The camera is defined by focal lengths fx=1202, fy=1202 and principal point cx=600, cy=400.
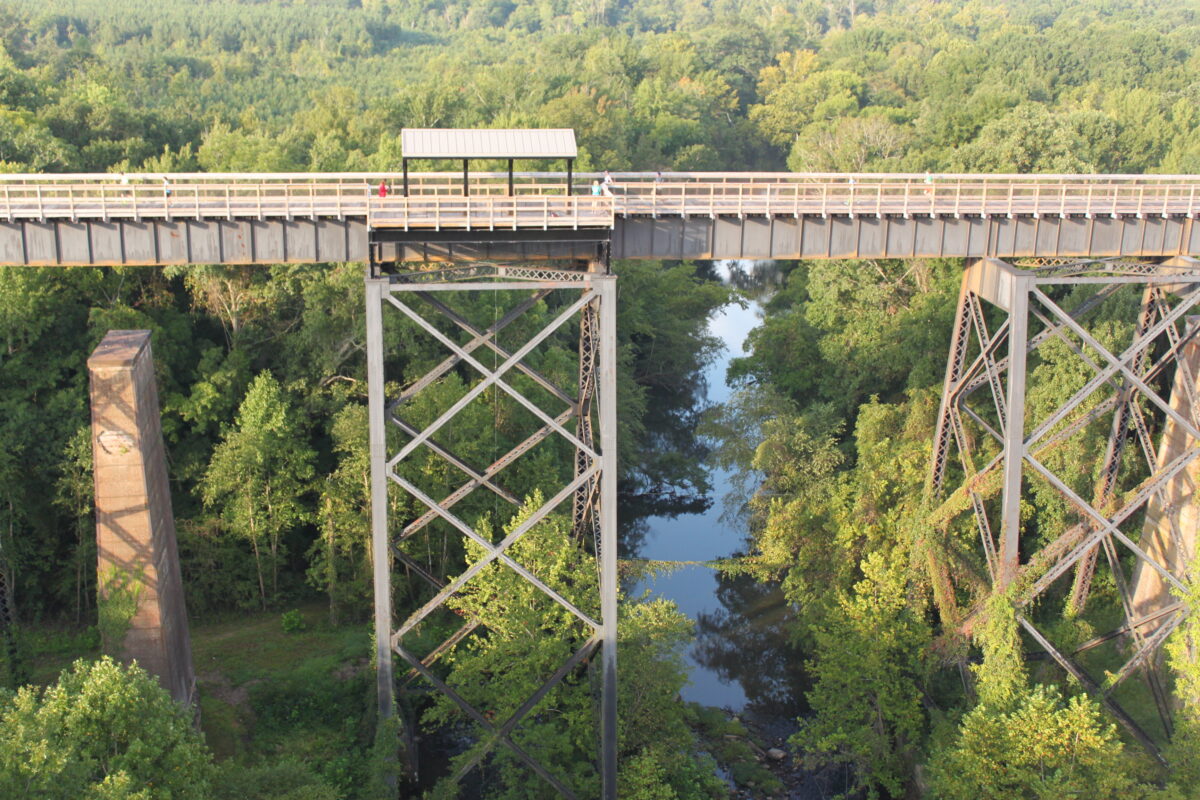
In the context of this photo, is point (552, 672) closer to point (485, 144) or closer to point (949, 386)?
point (485, 144)

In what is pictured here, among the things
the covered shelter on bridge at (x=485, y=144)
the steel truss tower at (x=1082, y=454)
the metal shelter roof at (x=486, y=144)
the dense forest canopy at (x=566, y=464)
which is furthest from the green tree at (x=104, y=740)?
the steel truss tower at (x=1082, y=454)

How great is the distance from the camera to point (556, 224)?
22328 mm

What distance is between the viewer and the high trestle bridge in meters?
22.4

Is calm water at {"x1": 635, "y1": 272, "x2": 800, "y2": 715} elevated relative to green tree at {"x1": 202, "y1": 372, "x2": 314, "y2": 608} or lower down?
lower down

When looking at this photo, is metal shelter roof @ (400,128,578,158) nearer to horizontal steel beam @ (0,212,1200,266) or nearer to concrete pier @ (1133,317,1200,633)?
horizontal steel beam @ (0,212,1200,266)

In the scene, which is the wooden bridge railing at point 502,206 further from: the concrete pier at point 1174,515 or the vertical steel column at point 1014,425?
the concrete pier at point 1174,515

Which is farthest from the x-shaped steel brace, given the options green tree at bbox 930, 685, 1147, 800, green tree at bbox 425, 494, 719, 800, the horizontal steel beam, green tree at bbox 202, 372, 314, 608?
green tree at bbox 202, 372, 314, 608

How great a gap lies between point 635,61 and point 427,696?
69.4 metres

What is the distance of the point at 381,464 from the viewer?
21.9 metres

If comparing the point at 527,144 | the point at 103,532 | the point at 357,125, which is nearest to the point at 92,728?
the point at 103,532

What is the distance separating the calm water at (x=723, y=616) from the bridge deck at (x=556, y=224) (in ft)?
39.0

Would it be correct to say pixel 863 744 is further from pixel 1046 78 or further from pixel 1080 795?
pixel 1046 78

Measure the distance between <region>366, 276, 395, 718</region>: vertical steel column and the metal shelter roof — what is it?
2656 mm

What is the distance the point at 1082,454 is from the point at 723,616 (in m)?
10.7
